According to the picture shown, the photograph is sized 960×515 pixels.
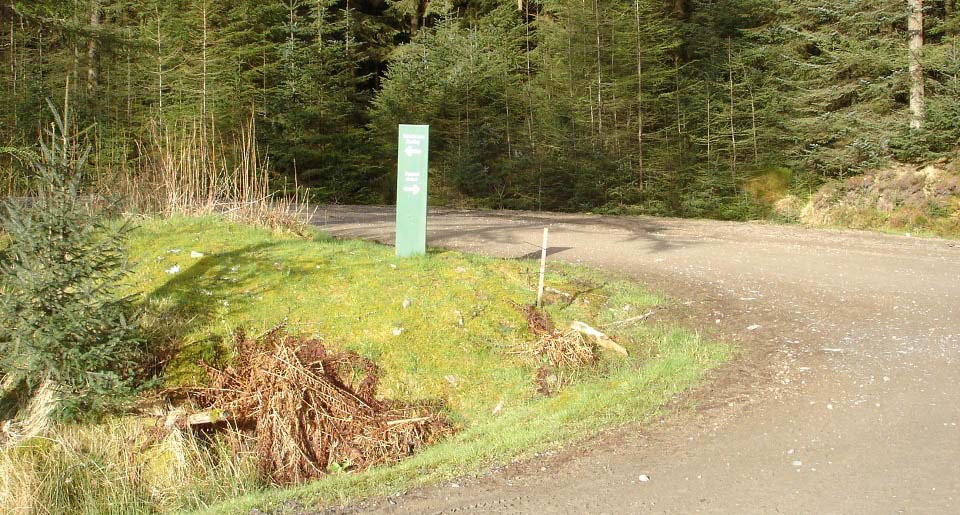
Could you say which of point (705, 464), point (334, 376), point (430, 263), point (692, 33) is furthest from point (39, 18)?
point (692, 33)

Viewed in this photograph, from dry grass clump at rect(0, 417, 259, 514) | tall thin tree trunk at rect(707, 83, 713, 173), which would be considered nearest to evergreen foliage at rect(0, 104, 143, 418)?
dry grass clump at rect(0, 417, 259, 514)

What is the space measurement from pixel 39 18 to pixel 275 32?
11981 millimetres

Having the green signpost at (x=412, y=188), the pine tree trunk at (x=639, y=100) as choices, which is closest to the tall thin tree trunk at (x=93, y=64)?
the pine tree trunk at (x=639, y=100)

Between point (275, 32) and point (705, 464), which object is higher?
point (275, 32)

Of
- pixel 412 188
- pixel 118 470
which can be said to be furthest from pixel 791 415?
pixel 412 188

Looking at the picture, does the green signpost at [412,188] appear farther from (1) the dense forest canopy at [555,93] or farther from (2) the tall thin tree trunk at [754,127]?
(2) the tall thin tree trunk at [754,127]

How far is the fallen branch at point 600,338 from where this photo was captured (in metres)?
8.00

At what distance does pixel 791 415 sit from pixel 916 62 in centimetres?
1676

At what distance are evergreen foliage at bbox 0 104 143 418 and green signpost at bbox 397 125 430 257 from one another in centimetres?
386

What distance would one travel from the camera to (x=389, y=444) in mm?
6746

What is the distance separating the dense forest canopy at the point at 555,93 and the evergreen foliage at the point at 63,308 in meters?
13.1

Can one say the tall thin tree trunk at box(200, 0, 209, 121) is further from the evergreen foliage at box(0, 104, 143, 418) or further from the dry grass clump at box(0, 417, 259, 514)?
the dry grass clump at box(0, 417, 259, 514)

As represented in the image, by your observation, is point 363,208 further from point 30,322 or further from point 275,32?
point 30,322

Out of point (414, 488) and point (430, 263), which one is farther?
point (430, 263)
